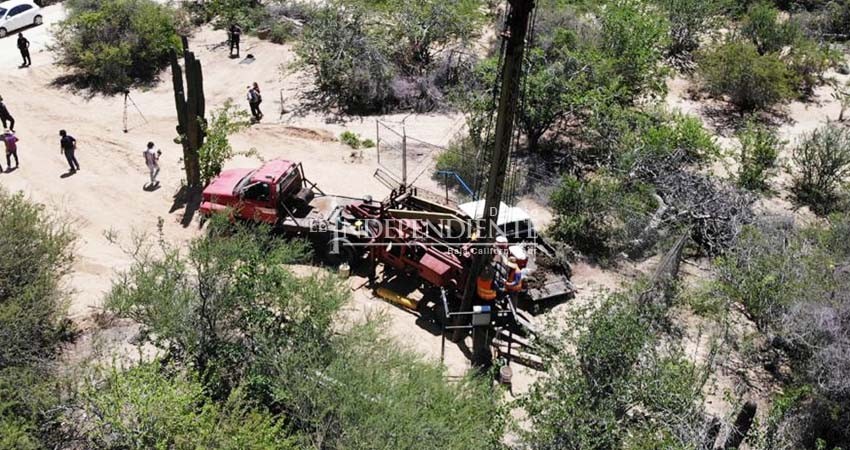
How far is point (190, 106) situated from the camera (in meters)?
17.4

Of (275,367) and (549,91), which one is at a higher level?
(549,91)

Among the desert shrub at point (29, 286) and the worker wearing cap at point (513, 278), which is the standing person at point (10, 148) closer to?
the desert shrub at point (29, 286)

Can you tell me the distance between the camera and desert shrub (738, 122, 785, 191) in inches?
768

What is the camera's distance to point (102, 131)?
21.7 metres

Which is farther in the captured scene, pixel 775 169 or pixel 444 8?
pixel 444 8

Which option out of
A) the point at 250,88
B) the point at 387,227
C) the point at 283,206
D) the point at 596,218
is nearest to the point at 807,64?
the point at 596,218

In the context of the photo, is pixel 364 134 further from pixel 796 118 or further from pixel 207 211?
pixel 796 118

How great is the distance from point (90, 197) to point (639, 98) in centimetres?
1848

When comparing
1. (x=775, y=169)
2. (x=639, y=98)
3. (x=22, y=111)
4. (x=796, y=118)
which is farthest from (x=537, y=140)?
(x=22, y=111)

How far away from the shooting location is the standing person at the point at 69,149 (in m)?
18.2

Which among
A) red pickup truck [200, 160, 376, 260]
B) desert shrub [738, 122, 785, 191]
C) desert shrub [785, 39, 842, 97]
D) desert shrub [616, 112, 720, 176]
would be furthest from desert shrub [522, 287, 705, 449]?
desert shrub [785, 39, 842, 97]

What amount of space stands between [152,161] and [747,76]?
20.6 metres

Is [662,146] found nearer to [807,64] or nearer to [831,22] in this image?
[807,64]

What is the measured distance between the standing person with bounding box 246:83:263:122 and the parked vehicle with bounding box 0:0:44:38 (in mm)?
13178
